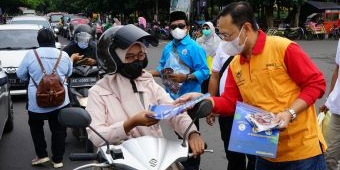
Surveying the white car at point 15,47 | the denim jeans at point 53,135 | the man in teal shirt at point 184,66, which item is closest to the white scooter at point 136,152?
the man in teal shirt at point 184,66

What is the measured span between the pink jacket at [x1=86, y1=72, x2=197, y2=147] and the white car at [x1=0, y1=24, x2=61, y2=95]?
7.69 metres

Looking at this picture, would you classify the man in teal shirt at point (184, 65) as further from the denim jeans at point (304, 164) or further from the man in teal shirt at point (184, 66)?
the denim jeans at point (304, 164)

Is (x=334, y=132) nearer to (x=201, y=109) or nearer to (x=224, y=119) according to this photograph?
(x=224, y=119)

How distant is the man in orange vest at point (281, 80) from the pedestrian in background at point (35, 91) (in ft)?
10.8

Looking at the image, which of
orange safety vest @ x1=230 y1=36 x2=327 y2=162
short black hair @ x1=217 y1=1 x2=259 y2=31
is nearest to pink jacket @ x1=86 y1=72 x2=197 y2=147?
orange safety vest @ x1=230 y1=36 x2=327 y2=162

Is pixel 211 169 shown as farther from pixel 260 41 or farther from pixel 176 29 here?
pixel 260 41

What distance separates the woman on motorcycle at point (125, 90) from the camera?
9.40 ft

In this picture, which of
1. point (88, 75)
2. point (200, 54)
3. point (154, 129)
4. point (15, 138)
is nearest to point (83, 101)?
point (88, 75)

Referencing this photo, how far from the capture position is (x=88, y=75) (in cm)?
712

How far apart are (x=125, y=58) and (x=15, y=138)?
17.0 feet

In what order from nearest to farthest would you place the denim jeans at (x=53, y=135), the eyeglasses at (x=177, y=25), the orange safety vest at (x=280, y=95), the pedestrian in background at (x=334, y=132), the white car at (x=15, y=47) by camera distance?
the orange safety vest at (x=280, y=95) → the pedestrian in background at (x=334, y=132) → the eyeglasses at (x=177, y=25) → the denim jeans at (x=53, y=135) → the white car at (x=15, y=47)

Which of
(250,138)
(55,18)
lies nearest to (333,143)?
(250,138)

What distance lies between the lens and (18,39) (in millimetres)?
11664

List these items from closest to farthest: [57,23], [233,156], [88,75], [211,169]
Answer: [233,156]
[211,169]
[88,75]
[57,23]
